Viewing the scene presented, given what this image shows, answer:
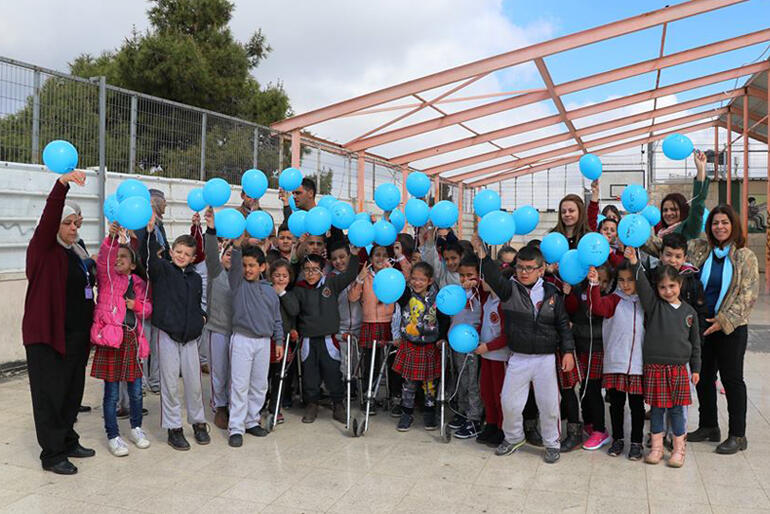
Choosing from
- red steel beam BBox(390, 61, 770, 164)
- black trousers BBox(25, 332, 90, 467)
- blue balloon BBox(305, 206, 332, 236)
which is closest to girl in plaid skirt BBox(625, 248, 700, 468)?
blue balloon BBox(305, 206, 332, 236)

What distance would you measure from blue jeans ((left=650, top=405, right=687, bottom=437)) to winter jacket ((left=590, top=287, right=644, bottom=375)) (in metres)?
0.29

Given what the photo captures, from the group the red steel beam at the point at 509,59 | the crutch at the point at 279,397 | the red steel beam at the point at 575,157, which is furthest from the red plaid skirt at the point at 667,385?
the red steel beam at the point at 575,157

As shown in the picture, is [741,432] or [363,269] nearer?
[741,432]

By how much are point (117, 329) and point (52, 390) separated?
1.59ft

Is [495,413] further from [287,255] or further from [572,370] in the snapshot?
[287,255]

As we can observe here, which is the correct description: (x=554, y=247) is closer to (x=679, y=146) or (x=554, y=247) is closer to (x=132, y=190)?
(x=679, y=146)

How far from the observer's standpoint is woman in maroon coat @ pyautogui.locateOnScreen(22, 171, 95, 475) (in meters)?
3.31

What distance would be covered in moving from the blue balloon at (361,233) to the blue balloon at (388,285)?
28 centimetres

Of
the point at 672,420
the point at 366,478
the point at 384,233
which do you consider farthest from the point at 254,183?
the point at 672,420

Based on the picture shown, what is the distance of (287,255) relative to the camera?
4.84m

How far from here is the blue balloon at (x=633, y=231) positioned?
136 inches

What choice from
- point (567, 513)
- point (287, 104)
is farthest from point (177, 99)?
point (567, 513)

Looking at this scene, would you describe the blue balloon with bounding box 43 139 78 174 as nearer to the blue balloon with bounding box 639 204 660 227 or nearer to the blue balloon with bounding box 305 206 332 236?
the blue balloon with bounding box 305 206 332 236

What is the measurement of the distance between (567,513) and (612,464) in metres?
0.82
